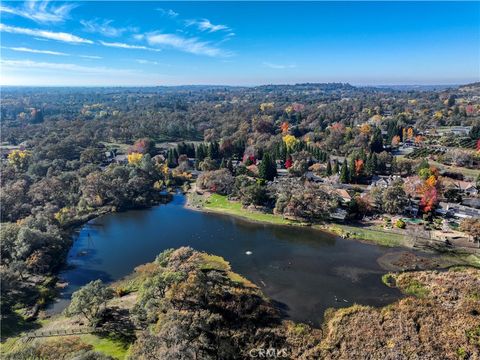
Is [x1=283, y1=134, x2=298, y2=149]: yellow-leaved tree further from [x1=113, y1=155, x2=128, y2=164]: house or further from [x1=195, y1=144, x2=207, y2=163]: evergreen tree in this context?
[x1=113, y1=155, x2=128, y2=164]: house

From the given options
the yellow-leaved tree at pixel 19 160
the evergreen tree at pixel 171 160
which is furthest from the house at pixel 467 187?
the yellow-leaved tree at pixel 19 160

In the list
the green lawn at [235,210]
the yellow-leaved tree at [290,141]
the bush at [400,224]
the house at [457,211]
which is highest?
the yellow-leaved tree at [290,141]

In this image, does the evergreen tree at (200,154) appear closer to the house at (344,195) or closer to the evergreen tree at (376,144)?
the house at (344,195)

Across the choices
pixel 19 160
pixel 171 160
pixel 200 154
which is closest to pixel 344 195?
pixel 200 154

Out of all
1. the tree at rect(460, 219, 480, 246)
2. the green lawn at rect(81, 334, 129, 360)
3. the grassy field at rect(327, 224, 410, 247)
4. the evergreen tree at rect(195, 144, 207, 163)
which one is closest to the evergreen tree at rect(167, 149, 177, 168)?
the evergreen tree at rect(195, 144, 207, 163)

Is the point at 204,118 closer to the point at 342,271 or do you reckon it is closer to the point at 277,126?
the point at 277,126

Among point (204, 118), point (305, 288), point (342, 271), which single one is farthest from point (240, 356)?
point (204, 118)
